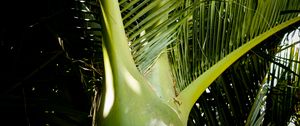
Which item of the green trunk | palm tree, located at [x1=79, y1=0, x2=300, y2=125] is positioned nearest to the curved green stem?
palm tree, located at [x1=79, y1=0, x2=300, y2=125]

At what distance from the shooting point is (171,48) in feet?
3.80

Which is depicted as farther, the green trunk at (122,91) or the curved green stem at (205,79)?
the curved green stem at (205,79)

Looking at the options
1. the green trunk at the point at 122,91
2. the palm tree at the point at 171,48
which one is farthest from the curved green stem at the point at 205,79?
the green trunk at the point at 122,91

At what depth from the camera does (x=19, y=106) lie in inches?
47.1

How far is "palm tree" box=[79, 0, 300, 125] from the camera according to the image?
0.86m

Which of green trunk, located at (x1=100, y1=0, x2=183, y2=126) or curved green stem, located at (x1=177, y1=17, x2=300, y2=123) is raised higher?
green trunk, located at (x1=100, y1=0, x2=183, y2=126)

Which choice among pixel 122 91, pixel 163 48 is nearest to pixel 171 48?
pixel 163 48

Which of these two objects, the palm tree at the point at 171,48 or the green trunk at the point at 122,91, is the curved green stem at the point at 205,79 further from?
the green trunk at the point at 122,91

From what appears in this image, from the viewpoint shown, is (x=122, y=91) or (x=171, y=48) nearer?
(x=122, y=91)

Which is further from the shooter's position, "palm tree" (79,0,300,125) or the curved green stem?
the curved green stem

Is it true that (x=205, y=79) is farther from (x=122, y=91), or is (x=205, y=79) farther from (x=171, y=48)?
(x=122, y=91)

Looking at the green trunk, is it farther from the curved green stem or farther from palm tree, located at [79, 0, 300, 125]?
the curved green stem

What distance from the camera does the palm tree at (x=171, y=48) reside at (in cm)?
86

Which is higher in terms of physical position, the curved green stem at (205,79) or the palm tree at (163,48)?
the palm tree at (163,48)
